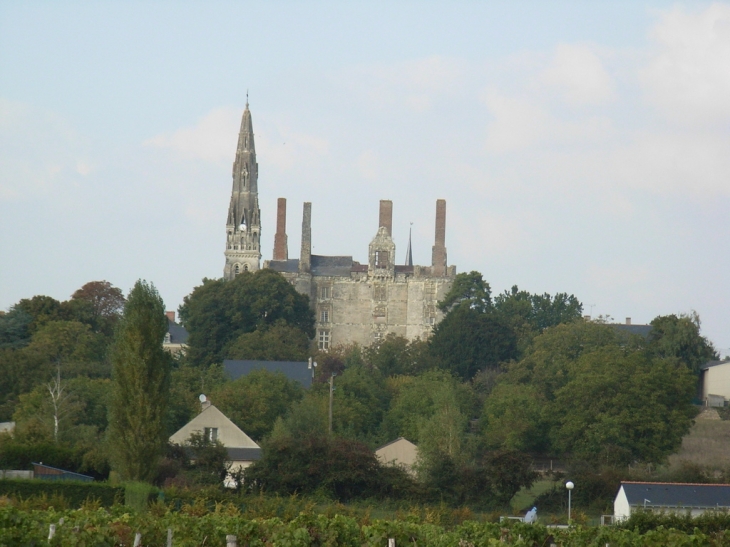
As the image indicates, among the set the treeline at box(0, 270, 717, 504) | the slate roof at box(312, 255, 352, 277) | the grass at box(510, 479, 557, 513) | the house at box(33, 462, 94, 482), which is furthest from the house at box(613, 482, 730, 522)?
the slate roof at box(312, 255, 352, 277)

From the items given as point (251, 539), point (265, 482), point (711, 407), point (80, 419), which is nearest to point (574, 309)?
point (711, 407)

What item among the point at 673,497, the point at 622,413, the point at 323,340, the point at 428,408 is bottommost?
the point at 673,497

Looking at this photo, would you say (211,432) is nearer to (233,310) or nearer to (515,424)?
(515,424)

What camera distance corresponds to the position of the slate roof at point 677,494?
3838 cm

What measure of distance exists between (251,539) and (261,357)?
52.9m

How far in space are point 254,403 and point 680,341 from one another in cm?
3022

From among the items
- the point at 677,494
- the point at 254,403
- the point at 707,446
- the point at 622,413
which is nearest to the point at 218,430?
the point at 254,403

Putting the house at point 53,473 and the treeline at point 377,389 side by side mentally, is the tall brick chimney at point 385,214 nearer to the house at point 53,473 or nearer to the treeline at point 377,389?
the treeline at point 377,389

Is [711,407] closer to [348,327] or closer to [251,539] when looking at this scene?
[348,327]

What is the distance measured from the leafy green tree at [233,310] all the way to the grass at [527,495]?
34233mm

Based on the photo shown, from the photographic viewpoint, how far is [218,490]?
124 feet

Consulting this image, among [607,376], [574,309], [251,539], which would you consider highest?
[574,309]

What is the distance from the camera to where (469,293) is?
302 ft

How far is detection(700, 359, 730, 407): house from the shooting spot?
252ft
